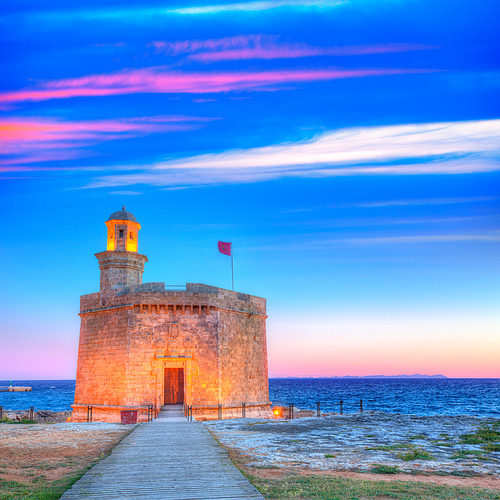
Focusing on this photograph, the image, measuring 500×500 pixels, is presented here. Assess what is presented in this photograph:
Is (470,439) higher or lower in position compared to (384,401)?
higher

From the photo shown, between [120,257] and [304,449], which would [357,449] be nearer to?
[304,449]

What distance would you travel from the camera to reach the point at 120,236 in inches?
1208

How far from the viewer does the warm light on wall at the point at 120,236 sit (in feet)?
100

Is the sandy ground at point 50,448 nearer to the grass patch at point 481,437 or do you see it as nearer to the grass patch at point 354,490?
the grass patch at point 354,490

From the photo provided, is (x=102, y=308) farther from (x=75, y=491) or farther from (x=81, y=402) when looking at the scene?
(x=75, y=491)

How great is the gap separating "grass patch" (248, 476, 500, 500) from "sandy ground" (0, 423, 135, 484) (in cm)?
516

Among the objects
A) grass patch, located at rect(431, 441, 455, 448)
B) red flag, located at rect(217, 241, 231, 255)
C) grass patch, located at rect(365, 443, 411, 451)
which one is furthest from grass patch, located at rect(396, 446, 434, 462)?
red flag, located at rect(217, 241, 231, 255)

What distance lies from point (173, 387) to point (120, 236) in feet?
35.9

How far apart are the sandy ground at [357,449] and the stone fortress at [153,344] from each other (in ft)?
18.1

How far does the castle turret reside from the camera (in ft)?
98.8

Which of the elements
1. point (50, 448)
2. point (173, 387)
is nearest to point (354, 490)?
point (50, 448)

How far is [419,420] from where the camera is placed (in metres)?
24.0

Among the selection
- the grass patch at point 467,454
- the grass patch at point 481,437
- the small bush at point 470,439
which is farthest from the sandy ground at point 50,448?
the grass patch at point 481,437

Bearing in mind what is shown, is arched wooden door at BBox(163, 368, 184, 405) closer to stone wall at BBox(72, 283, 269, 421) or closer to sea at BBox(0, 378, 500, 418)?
stone wall at BBox(72, 283, 269, 421)
